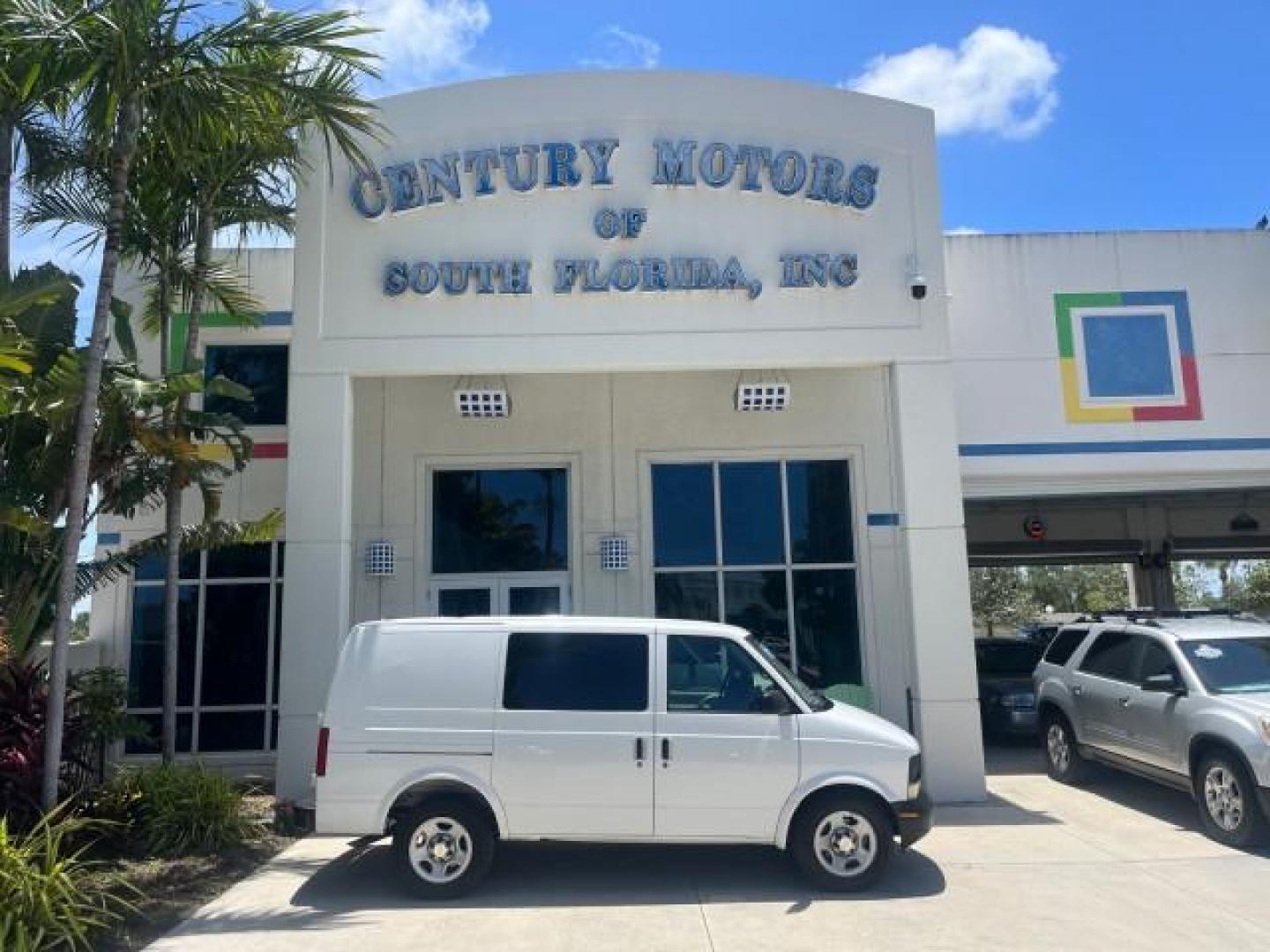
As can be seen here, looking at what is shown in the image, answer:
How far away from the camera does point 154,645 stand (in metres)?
12.9

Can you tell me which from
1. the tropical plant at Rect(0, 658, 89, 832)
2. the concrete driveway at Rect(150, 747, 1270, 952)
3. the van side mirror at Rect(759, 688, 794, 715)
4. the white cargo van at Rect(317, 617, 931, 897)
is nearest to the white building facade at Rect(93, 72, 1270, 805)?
→ the tropical plant at Rect(0, 658, 89, 832)

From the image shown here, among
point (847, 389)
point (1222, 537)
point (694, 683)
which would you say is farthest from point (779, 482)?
point (1222, 537)

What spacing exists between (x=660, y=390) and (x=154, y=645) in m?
7.20

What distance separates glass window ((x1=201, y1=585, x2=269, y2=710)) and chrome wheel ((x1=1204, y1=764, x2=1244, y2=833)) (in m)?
10.5

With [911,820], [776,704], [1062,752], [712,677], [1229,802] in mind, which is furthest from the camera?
[1062,752]

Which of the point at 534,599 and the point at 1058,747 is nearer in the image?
the point at 1058,747

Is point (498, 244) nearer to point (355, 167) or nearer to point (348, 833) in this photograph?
point (355, 167)

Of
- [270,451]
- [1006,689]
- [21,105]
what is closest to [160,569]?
[270,451]

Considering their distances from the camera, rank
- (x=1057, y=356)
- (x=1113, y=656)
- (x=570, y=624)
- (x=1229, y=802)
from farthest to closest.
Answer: (x=1057, y=356), (x=1113, y=656), (x=1229, y=802), (x=570, y=624)

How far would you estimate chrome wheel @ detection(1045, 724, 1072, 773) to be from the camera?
11399 mm

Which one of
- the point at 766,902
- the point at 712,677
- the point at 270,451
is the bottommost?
the point at 766,902

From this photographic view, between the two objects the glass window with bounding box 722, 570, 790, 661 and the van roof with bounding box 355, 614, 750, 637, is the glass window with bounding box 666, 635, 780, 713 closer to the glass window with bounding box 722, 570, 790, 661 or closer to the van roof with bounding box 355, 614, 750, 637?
the van roof with bounding box 355, 614, 750, 637

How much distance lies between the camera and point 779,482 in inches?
517

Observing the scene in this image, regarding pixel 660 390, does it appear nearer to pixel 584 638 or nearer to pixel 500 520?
pixel 500 520
